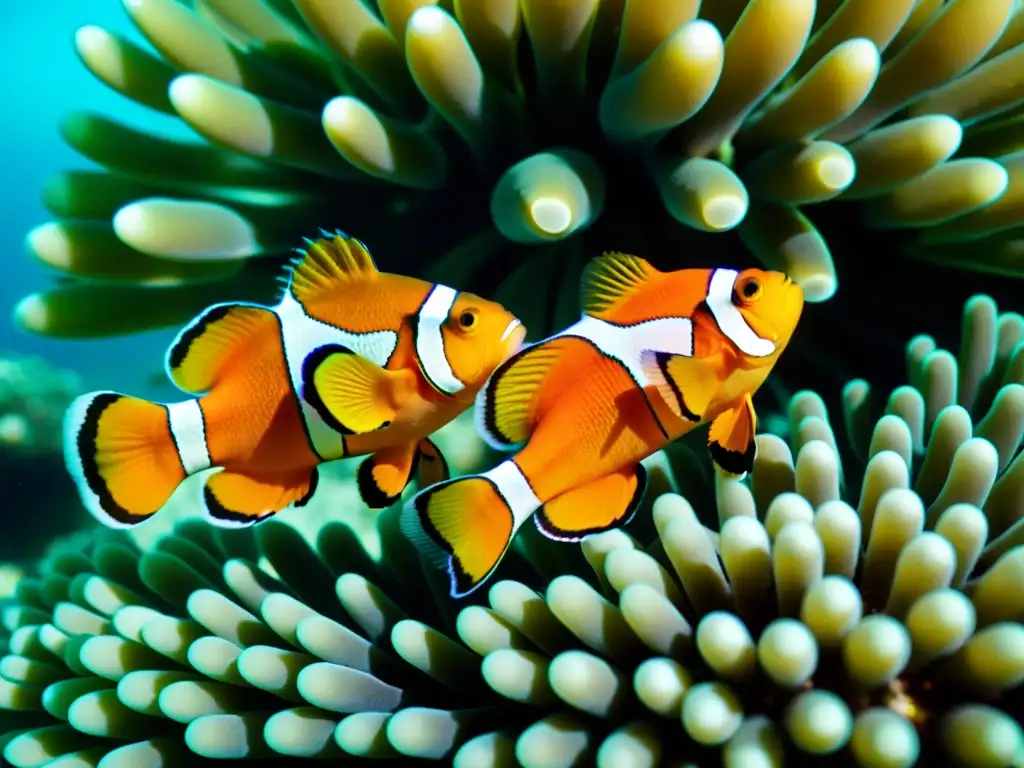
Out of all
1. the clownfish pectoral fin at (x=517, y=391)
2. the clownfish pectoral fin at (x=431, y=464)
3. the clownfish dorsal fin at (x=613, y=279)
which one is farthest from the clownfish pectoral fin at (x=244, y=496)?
the clownfish dorsal fin at (x=613, y=279)

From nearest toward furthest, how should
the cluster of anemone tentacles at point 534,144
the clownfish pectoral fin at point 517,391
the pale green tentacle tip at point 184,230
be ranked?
the clownfish pectoral fin at point 517,391 < the cluster of anemone tentacles at point 534,144 < the pale green tentacle tip at point 184,230

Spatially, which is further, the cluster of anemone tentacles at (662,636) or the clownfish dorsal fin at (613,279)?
the clownfish dorsal fin at (613,279)

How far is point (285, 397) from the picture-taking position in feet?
2.65

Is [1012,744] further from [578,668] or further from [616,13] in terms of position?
[616,13]

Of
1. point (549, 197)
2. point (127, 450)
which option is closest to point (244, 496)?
point (127, 450)

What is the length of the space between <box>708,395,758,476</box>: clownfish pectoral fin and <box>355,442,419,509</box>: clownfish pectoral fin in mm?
301

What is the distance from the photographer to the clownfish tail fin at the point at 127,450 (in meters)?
0.81

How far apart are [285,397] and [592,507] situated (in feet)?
1.02

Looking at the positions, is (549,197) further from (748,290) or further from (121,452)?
(121,452)

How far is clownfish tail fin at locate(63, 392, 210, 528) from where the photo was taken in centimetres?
81

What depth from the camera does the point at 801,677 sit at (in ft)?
2.05

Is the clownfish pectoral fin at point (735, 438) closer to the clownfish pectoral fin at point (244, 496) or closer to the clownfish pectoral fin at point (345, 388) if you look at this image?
the clownfish pectoral fin at point (345, 388)

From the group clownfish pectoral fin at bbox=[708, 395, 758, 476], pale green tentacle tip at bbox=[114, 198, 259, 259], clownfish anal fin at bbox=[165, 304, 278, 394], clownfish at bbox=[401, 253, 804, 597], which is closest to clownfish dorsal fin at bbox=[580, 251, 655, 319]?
clownfish at bbox=[401, 253, 804, 597]

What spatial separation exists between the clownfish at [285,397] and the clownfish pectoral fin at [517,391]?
0.09ft
